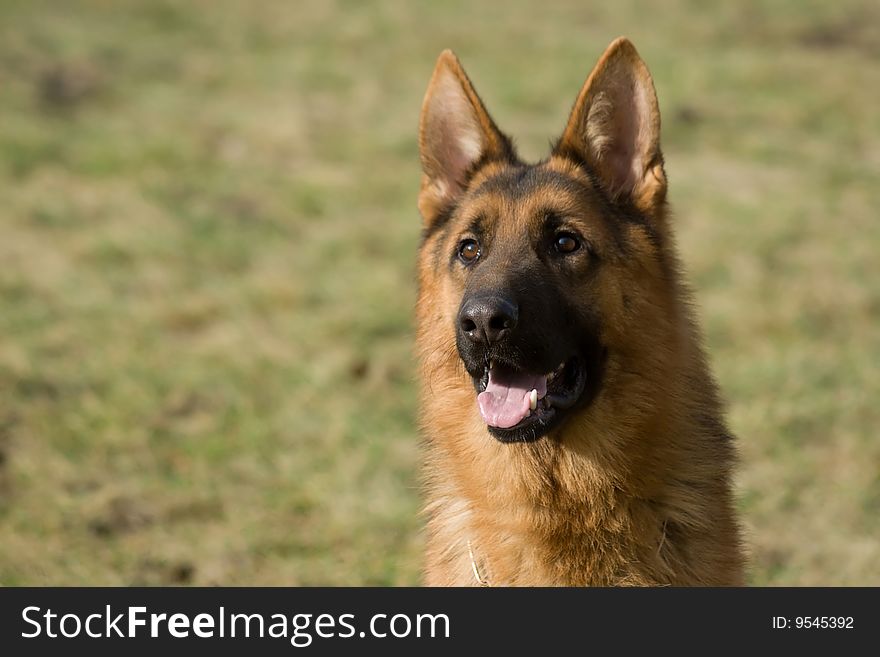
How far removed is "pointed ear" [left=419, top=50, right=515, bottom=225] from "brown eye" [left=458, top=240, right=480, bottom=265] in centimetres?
45

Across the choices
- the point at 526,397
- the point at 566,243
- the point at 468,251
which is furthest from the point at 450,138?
the point at 526,397

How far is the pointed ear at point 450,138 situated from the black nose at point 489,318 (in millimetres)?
1164

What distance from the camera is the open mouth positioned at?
3879 millimetres

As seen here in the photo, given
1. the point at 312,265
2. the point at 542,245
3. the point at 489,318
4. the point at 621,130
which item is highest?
the point at 312,265

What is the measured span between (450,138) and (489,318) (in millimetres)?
1403

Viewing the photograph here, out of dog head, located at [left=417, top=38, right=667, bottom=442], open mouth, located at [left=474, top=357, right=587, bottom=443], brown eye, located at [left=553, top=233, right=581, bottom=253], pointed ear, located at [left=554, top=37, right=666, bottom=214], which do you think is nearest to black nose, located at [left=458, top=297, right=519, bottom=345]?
dog head, located at [left=417, top=38, right=667, bottom=442]

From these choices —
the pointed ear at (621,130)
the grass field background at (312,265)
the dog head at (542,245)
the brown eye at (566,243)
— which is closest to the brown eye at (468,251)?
the dog head at (542,245)

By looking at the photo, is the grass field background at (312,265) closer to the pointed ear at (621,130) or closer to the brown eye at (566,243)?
the brown eye at (566,243)

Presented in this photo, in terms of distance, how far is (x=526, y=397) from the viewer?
3.93 metres

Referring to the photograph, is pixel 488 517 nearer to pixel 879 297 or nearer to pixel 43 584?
pixel 43 584

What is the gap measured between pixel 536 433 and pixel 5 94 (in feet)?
43.8

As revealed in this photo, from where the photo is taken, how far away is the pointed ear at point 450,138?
4.63m

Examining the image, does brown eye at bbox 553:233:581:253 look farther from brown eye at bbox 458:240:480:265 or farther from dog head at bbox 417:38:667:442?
brown eye at bbox 458:240:480:265

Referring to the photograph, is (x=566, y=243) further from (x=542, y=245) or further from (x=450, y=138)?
(x=450, y=138)
